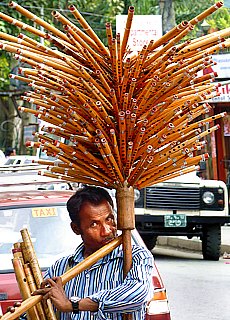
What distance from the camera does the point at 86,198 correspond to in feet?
13.5

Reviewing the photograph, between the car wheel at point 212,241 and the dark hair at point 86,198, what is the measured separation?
10981mm

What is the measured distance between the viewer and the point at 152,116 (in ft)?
13.3

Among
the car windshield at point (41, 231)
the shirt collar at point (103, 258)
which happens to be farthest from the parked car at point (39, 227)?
the shirt collar at point (103, 258)

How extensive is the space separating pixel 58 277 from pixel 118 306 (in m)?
0.28

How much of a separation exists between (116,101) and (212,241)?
1124 centimetres

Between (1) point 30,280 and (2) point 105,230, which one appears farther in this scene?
(2) point 105,230

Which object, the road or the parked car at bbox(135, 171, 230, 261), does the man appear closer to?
→ the road

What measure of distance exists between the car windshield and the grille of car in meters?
8.08

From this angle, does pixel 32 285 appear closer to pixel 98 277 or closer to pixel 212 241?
pixel 98 277

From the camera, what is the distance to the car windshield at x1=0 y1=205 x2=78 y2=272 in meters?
6.46

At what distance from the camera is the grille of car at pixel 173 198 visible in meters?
14.8

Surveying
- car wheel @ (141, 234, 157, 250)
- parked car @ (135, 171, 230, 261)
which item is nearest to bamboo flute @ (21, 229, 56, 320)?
parked car @ (135, 171, 230, 261)

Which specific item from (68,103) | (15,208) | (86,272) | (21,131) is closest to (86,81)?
(68,103)

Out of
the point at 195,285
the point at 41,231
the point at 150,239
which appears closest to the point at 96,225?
the point at 41,231
